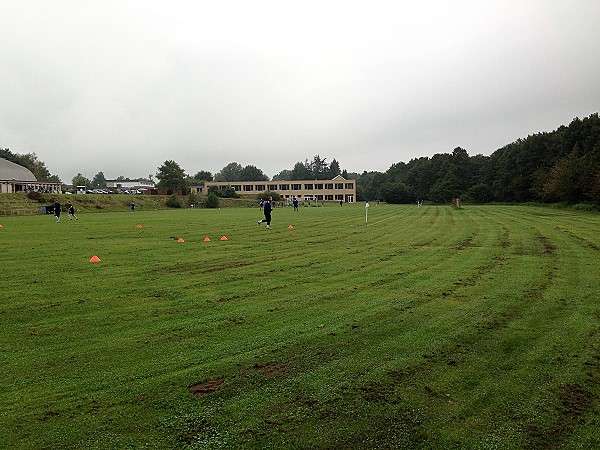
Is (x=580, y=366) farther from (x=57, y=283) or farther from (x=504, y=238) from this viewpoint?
(x=504, y=238)

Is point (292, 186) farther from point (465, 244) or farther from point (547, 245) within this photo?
point (547, 245)

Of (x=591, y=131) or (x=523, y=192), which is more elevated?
(x=591, y=131)

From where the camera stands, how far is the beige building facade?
474 ft

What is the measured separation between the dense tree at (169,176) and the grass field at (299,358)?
101 m

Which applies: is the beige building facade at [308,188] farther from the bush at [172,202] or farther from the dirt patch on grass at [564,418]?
the dirt patch on grass at [564,418]

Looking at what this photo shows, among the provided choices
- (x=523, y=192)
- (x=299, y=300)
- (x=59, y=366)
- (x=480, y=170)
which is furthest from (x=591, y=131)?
(x=59, y=366)

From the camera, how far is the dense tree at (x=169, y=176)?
10962cm

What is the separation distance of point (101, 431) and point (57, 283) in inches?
309

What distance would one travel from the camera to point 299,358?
6.05 meters

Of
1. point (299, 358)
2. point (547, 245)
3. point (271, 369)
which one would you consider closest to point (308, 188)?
point (547, 245)

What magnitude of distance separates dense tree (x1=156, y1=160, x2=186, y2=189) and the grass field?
333ft

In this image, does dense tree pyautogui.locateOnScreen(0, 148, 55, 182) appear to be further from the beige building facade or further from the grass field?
the grass field

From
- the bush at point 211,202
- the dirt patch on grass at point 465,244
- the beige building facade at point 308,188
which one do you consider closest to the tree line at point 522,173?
the beige building facade at point 308,188

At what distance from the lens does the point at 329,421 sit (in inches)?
174
